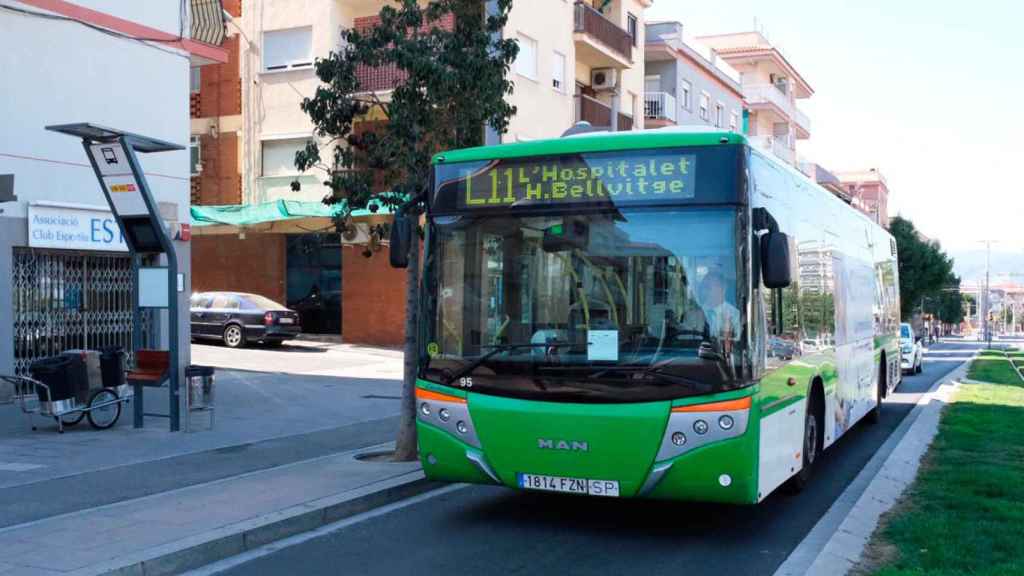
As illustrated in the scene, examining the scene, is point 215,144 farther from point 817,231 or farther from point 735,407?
point 735,407

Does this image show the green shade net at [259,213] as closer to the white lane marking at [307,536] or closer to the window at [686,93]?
the white lane marking at [307,536]

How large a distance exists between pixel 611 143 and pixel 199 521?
411 cm

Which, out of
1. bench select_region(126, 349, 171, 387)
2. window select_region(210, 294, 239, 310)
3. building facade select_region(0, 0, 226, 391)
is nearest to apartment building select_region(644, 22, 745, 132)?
window select_region(210, 294, 239, 310)

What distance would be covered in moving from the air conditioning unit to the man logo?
100 ft

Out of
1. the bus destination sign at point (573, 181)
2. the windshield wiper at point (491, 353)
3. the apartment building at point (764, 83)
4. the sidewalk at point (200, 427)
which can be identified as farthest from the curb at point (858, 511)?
the apartment building at point (764, 83)

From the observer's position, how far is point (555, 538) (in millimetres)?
7578

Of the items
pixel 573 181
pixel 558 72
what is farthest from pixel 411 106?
pixel 558 72

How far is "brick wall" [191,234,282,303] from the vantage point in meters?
31.3

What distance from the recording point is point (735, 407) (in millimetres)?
6816

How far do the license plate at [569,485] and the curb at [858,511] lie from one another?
1.25m

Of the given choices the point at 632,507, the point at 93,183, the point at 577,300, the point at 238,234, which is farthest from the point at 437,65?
the point at 238,234

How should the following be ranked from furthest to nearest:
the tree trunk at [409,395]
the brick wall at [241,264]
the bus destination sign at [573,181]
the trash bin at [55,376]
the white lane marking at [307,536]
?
the brick wall at [241,264]
the trash bin at [55,376]
the tree trunk at [409,395]
the bus destination sign at [573,181]
the white lane marking at [307,536]

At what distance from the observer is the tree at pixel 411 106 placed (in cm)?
1050

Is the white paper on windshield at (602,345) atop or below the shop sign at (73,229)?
below
